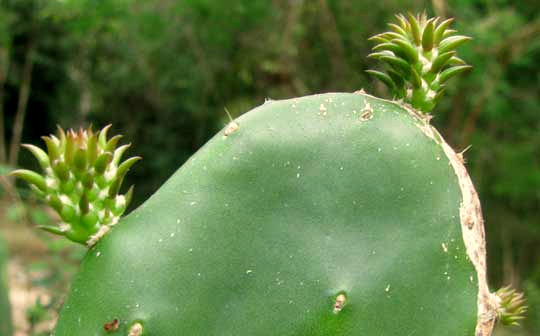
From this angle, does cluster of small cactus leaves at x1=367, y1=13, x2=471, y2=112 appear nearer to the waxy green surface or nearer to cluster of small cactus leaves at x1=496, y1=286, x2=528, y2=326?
the waxy green surface

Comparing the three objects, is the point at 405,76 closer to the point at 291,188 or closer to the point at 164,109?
the point at 291,188

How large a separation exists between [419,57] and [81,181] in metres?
0.44

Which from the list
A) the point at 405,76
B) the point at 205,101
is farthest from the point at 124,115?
the point at 405,76

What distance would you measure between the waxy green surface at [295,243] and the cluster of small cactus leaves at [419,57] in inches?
2.4

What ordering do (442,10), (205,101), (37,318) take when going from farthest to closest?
(205,101) → (442,10) → (37,318)

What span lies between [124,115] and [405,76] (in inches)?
275

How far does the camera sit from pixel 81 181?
75cm

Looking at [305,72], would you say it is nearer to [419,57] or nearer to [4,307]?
[4,307]

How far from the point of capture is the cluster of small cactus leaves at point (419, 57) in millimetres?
827

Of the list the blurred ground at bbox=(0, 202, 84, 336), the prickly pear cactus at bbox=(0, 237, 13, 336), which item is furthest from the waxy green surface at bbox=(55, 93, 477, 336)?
the blurred ground at bbox=(0, 202, 84, 336)

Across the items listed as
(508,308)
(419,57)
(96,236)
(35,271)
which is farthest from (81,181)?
(35,271)

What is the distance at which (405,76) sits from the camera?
85 cm

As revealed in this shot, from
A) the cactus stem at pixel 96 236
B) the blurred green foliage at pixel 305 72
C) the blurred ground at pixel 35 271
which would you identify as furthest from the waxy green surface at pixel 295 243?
the blurred green foliage at pixel 305 72

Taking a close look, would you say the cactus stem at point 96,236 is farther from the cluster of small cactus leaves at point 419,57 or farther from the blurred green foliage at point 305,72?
the blurred green foliage at point 305,72
